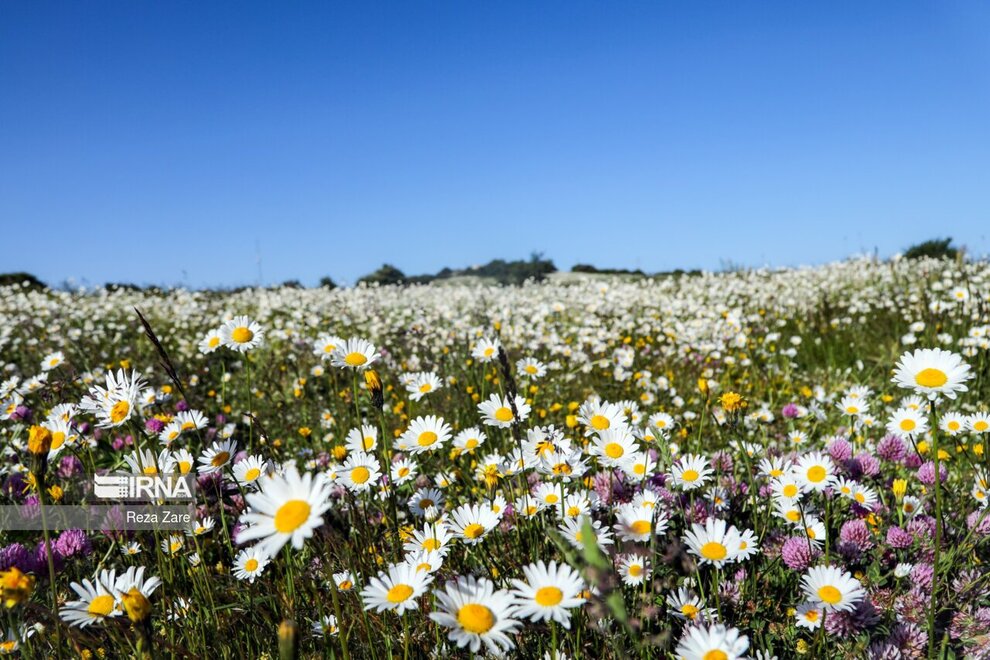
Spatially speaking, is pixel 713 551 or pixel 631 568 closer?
pixel 713 551

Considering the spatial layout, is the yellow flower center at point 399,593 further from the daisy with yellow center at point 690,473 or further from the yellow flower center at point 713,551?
the daisy with yellow center at point 690,473

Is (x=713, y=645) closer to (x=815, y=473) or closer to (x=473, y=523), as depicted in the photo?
(x=473, y=523)

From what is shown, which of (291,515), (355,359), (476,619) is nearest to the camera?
(291,515)

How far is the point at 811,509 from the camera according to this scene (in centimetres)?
214

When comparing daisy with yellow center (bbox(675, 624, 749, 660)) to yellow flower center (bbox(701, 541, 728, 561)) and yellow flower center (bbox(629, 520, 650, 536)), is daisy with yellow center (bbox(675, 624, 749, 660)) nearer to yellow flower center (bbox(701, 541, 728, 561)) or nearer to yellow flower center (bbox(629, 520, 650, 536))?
yellow flower center (bbox(701, 541, 728, 561))

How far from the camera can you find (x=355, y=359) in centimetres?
213

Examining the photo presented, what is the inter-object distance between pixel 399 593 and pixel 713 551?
834 mm

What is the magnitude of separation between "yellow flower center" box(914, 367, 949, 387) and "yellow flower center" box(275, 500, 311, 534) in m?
1.66

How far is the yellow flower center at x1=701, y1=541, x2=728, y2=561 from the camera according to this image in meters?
1.51

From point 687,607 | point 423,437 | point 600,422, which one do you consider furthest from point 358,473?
point 687,607

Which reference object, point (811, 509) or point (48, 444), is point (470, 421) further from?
point (48, 444)

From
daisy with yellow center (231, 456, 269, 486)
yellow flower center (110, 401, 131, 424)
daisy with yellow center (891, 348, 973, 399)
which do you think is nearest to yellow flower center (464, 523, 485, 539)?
daisy with yellow center (231, 456, 269, 486)

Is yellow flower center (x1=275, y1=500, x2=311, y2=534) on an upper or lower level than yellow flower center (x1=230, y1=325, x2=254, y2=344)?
lower

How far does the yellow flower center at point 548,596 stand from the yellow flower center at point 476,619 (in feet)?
0.36
